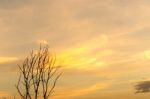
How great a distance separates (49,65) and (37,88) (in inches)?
89.5

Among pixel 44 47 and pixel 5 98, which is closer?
pixel 44 47

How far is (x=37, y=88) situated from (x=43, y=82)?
72 centimetres

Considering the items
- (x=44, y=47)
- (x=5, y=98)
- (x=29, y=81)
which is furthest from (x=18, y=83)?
(x=5, y=98)

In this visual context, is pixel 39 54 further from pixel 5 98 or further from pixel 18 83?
pixel 5 98

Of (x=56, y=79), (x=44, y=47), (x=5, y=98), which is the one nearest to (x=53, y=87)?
(x=56, y=79)

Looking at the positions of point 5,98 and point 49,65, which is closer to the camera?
point 49,65

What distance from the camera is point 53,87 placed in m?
40.6

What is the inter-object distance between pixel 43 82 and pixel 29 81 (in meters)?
1.21

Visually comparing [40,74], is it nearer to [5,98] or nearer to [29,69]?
[29,69]

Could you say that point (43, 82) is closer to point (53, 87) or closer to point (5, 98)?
point (53, 87)

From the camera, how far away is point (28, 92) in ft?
131

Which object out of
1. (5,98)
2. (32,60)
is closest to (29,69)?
(32,60)

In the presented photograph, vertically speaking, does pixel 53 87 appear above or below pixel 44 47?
below

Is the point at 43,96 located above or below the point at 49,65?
below
